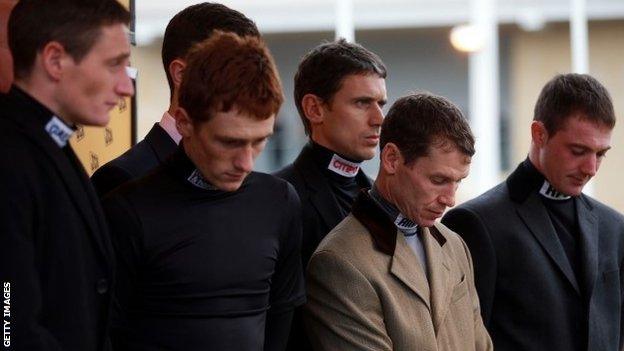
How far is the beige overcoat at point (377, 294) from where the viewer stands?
107 inches

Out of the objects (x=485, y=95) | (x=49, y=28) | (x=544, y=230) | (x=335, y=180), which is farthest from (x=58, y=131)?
(x=485, y=95)

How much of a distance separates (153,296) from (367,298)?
566 millimetres

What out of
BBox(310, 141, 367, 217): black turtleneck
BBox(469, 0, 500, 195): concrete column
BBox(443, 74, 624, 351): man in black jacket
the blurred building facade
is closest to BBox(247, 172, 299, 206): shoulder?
BBox(310, 141, 367, 217): black turtleneck

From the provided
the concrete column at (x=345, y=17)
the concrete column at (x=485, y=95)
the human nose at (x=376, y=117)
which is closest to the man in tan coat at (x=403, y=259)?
the human nose at (x=376, y=117)

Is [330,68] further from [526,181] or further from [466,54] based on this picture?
[466,54]

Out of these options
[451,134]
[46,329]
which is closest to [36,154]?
[46,329]

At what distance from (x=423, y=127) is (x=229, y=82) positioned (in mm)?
641

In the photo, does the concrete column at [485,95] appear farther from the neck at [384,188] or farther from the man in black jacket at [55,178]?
the man in black jacket at [55,178]

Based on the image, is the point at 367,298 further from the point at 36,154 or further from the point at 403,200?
the point at 36,154

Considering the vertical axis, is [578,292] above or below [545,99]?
below

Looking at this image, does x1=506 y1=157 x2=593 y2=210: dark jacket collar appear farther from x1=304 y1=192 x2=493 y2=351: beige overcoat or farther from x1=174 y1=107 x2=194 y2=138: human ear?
x1=174 y1=107 x2=194 y2=138: human ear

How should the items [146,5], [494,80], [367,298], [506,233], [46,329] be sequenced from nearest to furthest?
[46,329]
[367,298]
[506,233]
[146,5]
[494,80]

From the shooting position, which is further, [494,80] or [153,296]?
[494,80]

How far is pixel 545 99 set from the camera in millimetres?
3430
